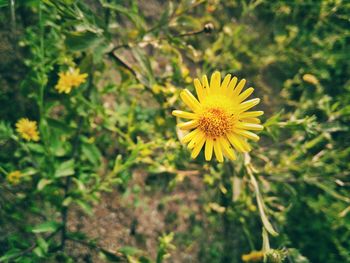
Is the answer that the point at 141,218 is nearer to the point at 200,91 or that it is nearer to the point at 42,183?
the point at 42,183

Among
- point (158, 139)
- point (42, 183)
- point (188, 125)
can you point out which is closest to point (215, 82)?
point (188, 125)

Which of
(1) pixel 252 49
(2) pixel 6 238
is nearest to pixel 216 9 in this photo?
(1) pixel 252 49

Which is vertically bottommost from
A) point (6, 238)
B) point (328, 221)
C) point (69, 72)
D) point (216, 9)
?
point (328, 221)

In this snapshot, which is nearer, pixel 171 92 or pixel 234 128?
pixel 234 128

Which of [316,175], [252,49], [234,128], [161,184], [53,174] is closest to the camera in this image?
[234,128]

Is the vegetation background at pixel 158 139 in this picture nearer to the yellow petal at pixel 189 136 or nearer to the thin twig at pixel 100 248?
the thin twig at pixel 100 248

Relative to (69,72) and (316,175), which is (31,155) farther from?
(316,175)

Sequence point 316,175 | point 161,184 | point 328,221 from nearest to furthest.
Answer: point 316,175 → point 328,221 → point 161,184

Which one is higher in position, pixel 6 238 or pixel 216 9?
pixel 216 9
